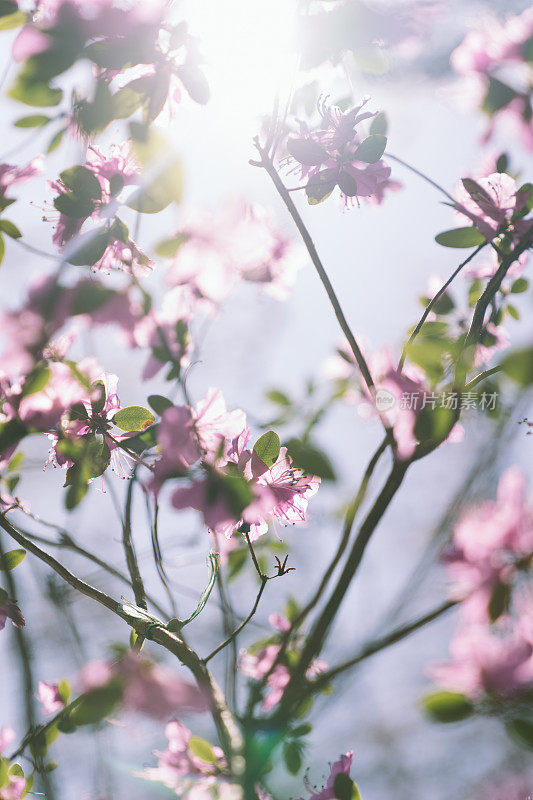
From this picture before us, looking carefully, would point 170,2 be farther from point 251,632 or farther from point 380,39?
point 251,632

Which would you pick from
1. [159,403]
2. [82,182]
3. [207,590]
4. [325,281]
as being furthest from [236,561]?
[82,182]

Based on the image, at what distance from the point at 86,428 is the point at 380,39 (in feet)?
2.20

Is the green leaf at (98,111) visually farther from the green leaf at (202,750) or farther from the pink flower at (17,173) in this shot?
the green leaf at (202,750)

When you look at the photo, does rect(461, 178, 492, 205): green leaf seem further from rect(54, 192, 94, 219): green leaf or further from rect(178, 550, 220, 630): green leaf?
rect(178, 550, 220, 630): green leaf

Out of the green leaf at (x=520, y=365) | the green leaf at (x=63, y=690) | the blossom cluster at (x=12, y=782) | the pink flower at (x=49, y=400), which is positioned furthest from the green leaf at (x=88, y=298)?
the green leaf at (x=63, y=690)

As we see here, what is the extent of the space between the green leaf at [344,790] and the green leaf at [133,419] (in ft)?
1.73

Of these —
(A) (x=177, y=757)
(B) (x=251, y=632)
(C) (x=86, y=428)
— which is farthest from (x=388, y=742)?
(C) (x=86, y=428)

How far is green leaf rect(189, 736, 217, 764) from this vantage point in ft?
2.07

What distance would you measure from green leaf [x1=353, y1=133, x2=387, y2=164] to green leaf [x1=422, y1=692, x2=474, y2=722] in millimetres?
645

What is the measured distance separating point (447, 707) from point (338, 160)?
2.31 ft

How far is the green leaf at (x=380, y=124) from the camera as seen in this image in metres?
0.75

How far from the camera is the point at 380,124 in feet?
2.47

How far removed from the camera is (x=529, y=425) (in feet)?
2.76

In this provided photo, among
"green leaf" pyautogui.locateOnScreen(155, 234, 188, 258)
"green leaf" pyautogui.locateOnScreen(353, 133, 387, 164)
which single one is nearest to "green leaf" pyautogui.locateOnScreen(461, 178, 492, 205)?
"green leaf" pyautogui.locateOnScreen(353, 133, 387, 164)
